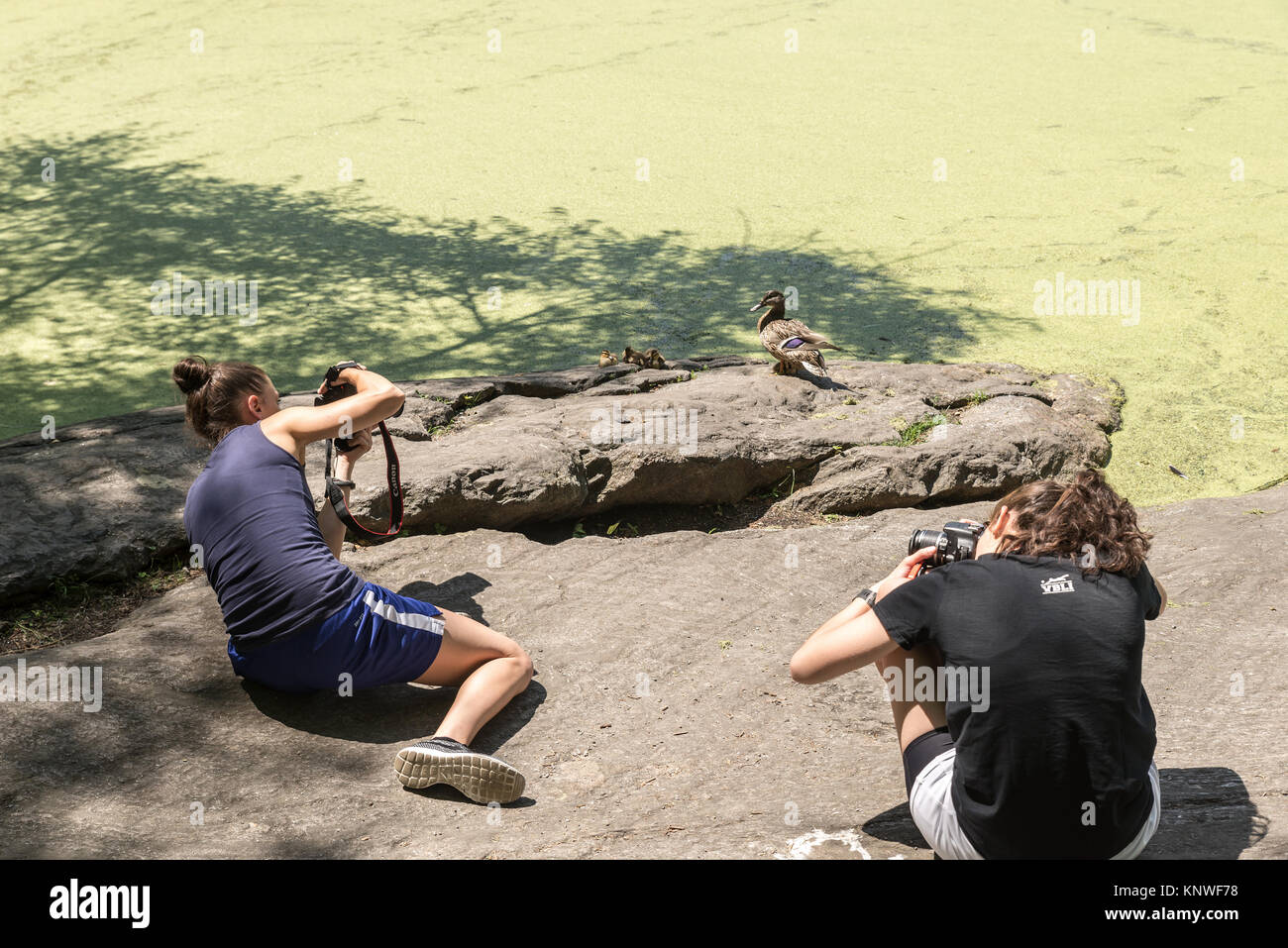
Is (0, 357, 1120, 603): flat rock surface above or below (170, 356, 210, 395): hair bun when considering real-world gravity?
below

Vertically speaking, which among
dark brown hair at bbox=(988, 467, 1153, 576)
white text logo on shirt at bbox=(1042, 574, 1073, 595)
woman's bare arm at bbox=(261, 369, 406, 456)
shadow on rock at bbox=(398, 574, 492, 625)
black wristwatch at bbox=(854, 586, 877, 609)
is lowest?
shadow on rock at bbox=(398, 574, 492, 625)

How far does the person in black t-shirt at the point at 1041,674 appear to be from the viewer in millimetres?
1763

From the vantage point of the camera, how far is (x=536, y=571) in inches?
137

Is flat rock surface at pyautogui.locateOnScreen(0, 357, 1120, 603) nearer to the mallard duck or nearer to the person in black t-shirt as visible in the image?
the mallard duck

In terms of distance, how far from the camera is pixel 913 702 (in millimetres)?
2059

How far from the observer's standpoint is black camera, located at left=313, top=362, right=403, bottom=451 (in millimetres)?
2980

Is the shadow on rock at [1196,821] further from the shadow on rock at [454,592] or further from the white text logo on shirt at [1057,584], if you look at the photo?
the shadow on rock at [454,592]

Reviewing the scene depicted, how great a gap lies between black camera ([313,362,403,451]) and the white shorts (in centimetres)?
165

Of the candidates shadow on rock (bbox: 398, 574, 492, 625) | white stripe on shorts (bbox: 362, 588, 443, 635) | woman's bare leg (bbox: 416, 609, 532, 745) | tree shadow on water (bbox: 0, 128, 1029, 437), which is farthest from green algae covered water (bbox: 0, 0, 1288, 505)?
white stripe on shorts (bbox: 362, 588, 443, 635)

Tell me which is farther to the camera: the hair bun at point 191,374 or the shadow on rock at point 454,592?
the shadow on rock at point 454,592

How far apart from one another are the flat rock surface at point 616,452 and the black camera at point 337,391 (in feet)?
1.68

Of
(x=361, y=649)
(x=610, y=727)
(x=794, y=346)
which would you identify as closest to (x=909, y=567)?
(x=610, y=727)

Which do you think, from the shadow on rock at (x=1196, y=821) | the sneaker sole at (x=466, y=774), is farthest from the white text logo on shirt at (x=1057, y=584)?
the sneaker sole at (x=466, y=774)
